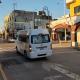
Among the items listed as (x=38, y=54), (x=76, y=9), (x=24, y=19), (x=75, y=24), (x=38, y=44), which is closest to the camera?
(x=38, y=54)

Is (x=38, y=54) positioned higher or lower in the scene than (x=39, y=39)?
lower

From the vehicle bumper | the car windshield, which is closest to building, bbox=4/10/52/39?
the car windshield

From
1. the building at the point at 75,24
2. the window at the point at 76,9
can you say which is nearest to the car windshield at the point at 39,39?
the building at the point at 75,24

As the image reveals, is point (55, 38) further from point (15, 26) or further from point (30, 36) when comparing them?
point (30, 36)

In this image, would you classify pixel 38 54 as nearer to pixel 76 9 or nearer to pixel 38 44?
pixel 38 44

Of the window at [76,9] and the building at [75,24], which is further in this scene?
the window at [76,9]

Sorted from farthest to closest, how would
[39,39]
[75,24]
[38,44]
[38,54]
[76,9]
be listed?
[76,9] < [75,24] < [39,39] < [38,44] < [38,54]

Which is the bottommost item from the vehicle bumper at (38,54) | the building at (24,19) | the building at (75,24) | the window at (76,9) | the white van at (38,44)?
the vehicle bumper at (38,54)

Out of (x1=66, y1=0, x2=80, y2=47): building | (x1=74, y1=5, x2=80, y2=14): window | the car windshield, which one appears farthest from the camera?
(x1=74, y1=5, x2=80, y2=14): window

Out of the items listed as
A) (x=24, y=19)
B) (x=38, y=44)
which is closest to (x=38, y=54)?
(x=38, y=44)

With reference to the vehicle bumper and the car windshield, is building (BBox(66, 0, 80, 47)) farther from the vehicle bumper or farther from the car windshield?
the vehicle bumper

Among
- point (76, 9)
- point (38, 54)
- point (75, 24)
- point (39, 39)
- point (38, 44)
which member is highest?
point (76, 9)

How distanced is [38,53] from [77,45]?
18.9 m

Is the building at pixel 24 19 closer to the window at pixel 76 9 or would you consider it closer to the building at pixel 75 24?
the window at pixel 76 9
